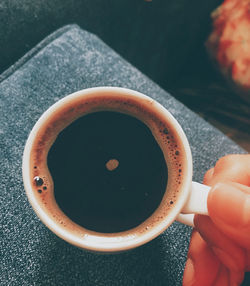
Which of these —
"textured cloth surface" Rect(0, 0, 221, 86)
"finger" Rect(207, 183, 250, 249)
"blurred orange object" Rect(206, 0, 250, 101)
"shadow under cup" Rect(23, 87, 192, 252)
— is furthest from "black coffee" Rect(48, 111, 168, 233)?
"blurred orange object" Rect(206, 0, 250, 101)

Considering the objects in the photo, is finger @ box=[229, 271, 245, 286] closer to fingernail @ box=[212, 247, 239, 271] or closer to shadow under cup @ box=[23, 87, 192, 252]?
fingernail @ box=[212, 247, 239, 271]

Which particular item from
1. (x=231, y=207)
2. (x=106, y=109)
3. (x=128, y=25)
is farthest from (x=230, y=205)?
(x=128, y=25)

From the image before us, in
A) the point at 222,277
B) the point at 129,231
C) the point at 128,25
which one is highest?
the point at 128,25

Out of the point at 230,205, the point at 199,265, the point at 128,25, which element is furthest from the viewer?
the point at 128,25

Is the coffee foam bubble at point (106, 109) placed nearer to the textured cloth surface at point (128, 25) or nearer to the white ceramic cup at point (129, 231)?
the white ceramic cup at point (129, 231)

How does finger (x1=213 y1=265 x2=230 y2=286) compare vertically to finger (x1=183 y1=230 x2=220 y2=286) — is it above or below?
below

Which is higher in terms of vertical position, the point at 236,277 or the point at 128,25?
the point at 128,25

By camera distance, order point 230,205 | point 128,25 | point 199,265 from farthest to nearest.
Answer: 1. point 128,25
2. point 199,265
3. point 230,205

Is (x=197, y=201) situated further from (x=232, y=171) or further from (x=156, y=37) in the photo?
(x=156, y=37)
